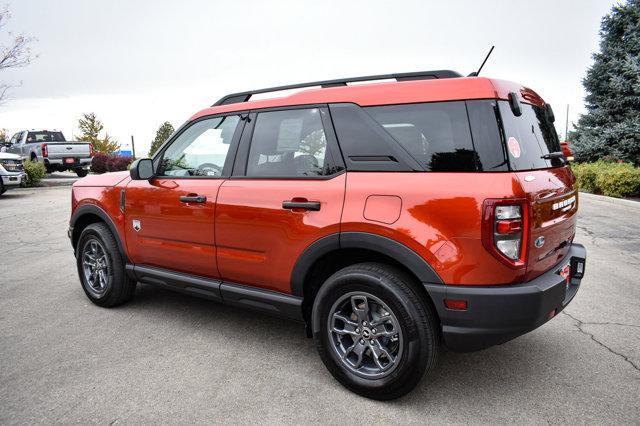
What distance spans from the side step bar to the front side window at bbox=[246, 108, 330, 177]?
0.84m

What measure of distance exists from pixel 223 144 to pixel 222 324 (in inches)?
61.8

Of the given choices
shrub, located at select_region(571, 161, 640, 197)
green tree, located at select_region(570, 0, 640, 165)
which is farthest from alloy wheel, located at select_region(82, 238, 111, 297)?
green tree, located at select_region(570, 0, 640, 165)

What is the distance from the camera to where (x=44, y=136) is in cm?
2180

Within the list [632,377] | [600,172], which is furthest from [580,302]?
[600,172]

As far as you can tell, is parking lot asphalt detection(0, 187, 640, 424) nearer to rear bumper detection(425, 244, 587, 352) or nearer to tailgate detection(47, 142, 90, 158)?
rear bumper detection(425, 244, 587, 352)

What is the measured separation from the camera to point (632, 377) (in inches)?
119

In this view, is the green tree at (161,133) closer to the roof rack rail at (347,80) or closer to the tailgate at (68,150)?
the tailgate at (68,150)

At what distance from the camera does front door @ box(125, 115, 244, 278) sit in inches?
139

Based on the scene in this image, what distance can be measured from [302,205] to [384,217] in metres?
0.57

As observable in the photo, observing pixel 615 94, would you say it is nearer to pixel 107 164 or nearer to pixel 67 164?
pixel 67 164

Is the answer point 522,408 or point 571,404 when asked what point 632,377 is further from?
point 522,408

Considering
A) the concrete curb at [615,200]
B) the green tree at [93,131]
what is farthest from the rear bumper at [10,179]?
the green tree at [93,131]

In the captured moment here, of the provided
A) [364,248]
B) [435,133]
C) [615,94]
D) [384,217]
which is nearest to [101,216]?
[364,248]

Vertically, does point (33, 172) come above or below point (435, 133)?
below
